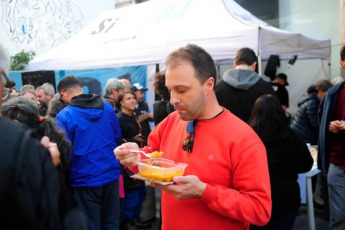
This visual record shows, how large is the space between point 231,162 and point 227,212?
0.73 feet

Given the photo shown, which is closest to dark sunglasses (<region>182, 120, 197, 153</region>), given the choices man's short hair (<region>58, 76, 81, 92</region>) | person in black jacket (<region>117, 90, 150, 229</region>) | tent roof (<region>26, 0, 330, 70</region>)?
man's short hair (<region>58, 76, 81, 92</region>)

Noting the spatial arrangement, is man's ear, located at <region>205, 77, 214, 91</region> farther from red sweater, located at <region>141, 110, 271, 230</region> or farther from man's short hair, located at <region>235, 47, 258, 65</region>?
man's short hair, located at <region>235, 47, 258, 65</region>

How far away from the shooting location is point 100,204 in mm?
4027

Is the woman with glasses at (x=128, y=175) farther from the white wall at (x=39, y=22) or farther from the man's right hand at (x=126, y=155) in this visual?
the white wall at (x=39, y=22)

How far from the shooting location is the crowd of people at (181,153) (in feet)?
2.98

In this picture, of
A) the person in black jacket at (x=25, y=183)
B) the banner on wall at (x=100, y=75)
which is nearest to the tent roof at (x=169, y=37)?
the banner on wall at (x=100, y=75)

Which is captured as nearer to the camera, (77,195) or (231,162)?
(231,162)

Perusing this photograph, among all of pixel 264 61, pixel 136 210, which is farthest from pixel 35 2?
pixel 136 210

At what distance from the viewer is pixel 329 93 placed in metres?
3.68

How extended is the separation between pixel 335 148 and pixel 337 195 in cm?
48

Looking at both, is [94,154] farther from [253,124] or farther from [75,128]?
[253,124]

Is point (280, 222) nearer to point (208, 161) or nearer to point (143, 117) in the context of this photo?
point (208, 161)

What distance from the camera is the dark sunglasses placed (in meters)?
1.73

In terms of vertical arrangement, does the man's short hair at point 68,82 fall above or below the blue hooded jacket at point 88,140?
above
